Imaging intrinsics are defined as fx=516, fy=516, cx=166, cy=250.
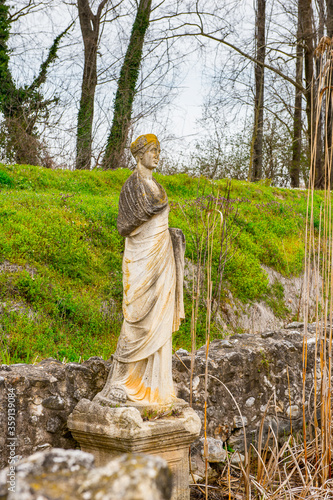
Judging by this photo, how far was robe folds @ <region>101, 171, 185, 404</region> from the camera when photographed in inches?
142

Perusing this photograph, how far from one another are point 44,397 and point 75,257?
3.43m

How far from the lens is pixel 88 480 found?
86cm

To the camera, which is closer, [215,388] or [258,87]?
[215,388]

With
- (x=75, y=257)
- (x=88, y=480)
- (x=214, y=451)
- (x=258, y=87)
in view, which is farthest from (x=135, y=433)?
(x=258, y=87)

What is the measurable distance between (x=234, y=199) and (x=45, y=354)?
676 cm

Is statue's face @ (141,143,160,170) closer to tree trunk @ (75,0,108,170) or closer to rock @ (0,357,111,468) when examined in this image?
rock @ (0,357,111,468)

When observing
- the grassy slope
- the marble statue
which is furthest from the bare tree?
the marble statue

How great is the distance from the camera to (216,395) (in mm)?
4793

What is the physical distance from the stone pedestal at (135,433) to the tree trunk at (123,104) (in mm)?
10370

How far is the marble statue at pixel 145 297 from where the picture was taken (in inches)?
142

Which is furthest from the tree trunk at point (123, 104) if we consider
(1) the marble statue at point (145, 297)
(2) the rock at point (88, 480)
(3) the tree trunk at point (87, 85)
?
(2) the rock at point (88, 480)

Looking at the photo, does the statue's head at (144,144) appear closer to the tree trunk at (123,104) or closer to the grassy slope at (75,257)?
the grassy slope at (75,257)

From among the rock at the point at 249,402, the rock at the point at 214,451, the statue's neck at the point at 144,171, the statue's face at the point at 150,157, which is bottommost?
the rock at the point at 214,451

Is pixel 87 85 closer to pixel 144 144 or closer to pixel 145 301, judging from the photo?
pixel 144 144
